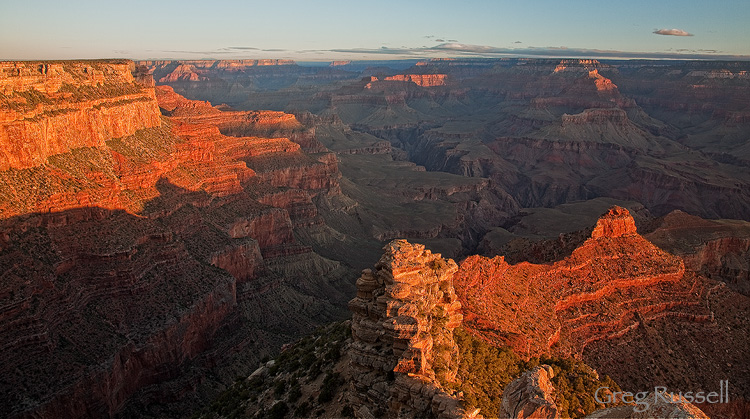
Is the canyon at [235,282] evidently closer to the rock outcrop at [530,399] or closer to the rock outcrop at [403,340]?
the rock outcrop at [403,340]

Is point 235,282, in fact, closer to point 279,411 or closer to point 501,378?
point 279,411

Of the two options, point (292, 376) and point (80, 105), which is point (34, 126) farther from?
point (292, 376)

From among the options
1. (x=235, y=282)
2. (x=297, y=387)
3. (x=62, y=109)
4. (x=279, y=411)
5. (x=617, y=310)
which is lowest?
(x=235, y=282)

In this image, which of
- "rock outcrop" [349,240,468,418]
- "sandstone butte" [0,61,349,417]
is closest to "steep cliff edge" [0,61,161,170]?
"sandstone butte" [0,61,349,417]

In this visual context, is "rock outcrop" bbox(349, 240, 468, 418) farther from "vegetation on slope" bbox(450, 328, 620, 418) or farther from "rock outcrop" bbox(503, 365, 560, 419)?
"rock outcrop" bbox(503, 365, 560, 419)

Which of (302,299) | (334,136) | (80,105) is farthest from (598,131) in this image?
(80,105)

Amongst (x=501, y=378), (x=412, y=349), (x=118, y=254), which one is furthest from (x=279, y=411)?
(x=118, y=254)
